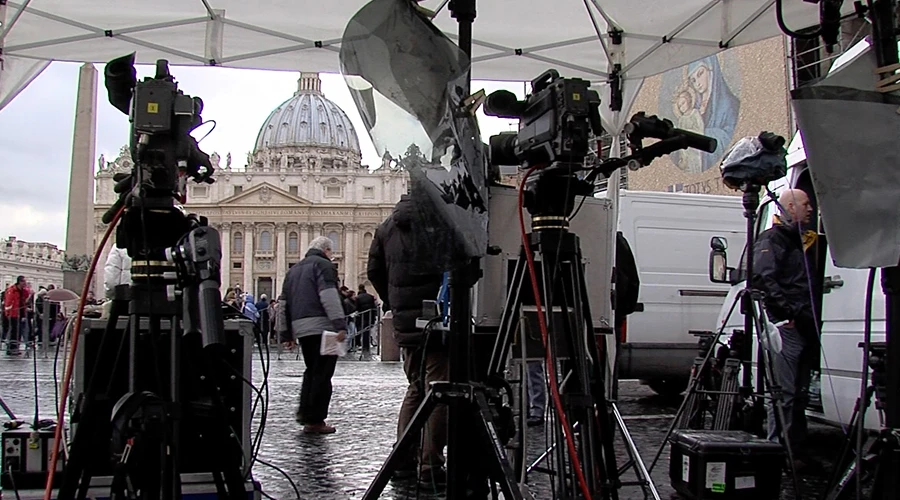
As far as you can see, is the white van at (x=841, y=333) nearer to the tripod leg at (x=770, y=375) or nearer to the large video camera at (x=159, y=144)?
the tripod leg at (x=770, y=375)

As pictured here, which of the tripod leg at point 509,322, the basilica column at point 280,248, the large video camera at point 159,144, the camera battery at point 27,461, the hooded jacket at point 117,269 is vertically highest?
the basilica column at point 280,248

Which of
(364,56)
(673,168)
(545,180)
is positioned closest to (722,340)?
(545,180)

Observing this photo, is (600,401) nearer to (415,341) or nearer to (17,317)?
(415,341)

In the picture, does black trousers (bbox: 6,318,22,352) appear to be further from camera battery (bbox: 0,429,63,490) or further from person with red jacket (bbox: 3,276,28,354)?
camera battery (bbox: 0,429,63,490)

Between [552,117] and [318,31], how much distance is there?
5184mm

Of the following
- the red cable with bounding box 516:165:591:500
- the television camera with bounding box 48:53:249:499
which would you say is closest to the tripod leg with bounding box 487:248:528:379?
the red cable with bounding box 516:165:591:500

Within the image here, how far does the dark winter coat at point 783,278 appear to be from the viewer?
5257 millimetres

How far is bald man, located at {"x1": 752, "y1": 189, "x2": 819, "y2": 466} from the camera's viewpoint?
207 inches

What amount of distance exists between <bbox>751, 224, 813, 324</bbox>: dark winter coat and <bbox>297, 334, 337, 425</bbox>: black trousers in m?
3.62

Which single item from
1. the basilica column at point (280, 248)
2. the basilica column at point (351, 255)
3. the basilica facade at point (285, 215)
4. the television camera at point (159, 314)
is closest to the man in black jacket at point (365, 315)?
the television camera at point (159, 314)

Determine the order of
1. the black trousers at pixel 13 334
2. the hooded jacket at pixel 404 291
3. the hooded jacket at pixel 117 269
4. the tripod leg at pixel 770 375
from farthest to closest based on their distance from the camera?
Result: the black trousers at pixel 13 334 → the hooded jacket at pixel 117 269 → the hooded jacket at pixel 404 291 → the tripod leg at pixel 770 375

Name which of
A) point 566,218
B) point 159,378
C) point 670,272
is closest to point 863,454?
point 566,218

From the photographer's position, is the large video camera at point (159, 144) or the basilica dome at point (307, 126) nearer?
the large video camera at point (159, 144)

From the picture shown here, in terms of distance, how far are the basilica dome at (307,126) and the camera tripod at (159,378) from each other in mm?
124911
